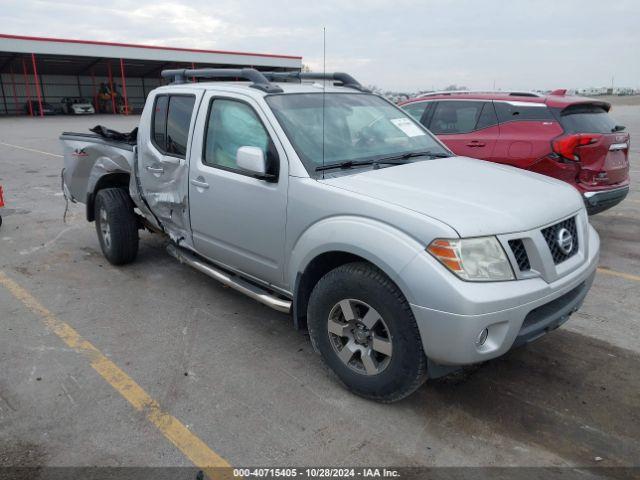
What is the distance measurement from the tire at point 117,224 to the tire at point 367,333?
280 cm

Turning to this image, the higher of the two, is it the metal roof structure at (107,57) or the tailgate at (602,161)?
the metal roof structure at (107,57)

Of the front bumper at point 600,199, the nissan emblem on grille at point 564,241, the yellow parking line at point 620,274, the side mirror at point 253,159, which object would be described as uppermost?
the side mirror at point 253,159

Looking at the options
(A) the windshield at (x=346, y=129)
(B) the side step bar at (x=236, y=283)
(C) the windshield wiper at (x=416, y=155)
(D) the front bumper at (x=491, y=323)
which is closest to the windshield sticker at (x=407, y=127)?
(A) the windshield at (x=346, y=129)

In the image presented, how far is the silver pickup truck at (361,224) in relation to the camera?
2549 mm

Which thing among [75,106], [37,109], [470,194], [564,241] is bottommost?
[37,109]

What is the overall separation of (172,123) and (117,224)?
1337 millimetres

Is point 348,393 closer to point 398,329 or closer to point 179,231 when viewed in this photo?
point 398,329

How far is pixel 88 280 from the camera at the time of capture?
5.01 meters

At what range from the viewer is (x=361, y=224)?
2801 mm

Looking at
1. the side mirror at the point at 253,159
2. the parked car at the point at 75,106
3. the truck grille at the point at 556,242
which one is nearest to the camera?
the truck grille at the point at 556,242

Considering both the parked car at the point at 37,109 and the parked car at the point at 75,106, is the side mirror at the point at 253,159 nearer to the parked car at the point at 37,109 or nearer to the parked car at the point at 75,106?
the parked car at the point at 75,106

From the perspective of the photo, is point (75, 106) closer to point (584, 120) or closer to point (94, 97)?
point (94, 97)

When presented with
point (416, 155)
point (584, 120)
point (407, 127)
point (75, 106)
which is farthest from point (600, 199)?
point (75, 106)

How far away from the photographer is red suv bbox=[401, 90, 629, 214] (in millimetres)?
5621
